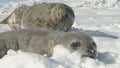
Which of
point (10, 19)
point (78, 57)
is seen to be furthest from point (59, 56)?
point (10, 19)

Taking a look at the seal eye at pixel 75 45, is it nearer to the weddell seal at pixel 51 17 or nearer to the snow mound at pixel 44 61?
the snow mound at pixel 44 61

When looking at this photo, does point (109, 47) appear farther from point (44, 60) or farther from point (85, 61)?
point (44, 60)

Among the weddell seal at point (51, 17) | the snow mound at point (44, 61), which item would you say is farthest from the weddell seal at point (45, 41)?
the weddell seal at point (51, 17)

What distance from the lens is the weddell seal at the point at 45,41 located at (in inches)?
160

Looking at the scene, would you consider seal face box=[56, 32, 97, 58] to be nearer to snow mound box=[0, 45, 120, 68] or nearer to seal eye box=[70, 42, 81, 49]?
seal eye box=[70, 42, 81, 49]

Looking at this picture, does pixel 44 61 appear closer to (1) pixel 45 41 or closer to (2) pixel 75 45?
(2) pixel 75 45

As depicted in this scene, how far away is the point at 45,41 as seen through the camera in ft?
14.8

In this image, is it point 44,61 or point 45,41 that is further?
point 45,41

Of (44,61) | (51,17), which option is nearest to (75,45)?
(44,61)

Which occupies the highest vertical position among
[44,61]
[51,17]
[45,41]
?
[44,61]

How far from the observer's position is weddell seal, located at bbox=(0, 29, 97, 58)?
4.07 metres

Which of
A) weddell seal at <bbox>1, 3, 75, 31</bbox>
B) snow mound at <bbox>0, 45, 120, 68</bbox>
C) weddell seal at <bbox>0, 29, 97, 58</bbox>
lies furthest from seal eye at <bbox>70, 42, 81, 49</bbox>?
weddell seal at <bbox>1, 3, 75, 31</bbox>

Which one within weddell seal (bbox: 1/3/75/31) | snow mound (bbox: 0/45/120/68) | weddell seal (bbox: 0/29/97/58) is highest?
snow mound (bbox: 0/45/120/68)

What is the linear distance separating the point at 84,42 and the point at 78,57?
0.50 metres
